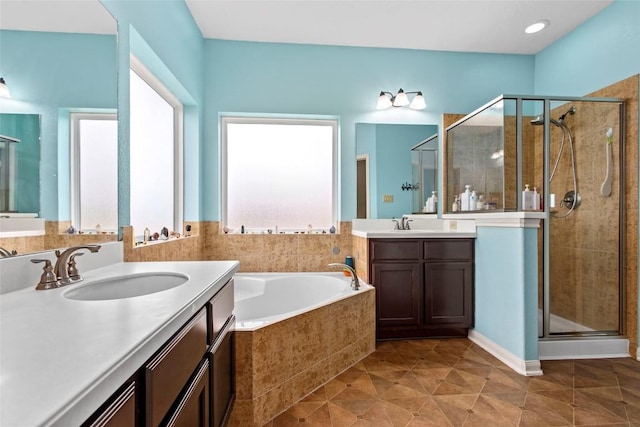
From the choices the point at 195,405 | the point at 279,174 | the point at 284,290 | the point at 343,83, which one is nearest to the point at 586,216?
the point at 343,83

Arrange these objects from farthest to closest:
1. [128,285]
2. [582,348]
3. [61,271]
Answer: [582,348] → [128,285] → [61,271]

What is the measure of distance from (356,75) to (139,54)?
1.93m

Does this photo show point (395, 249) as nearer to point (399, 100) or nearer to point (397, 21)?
point (399, 100)

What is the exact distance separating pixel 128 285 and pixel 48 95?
0.74 meters

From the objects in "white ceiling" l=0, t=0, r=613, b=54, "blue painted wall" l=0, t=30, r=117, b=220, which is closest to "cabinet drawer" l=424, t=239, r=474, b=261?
"white ceiling" l=0, t=0, r=613, b=54

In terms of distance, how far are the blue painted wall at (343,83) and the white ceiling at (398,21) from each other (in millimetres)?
104

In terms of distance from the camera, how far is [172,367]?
79 centimetres

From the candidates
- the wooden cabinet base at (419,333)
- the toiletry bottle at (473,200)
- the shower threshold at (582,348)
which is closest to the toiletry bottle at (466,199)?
the toiletry bottle at (473,200)

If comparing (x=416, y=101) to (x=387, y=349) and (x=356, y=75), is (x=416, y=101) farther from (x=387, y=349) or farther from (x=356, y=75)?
(x=387, y=349)

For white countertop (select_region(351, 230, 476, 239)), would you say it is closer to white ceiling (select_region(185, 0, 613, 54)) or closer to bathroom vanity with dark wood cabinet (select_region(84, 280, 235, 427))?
bathroom vanity with dark wood cabinet (select_region(84, 280, 235, 427))

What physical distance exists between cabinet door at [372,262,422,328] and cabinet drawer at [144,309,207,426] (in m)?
1.81

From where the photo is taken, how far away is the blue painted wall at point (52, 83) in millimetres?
983

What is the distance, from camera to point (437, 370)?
2.14 meters

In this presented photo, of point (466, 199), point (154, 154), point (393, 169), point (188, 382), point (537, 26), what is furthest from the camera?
point (393, 169)
